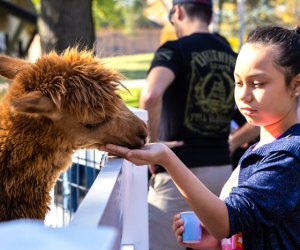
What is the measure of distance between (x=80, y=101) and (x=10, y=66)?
0.52 metres

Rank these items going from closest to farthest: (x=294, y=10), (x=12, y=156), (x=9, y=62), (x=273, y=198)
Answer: (x=273, y=198) → (x=12, y=156) → (x=9, y=62) → (x=294, y=10)

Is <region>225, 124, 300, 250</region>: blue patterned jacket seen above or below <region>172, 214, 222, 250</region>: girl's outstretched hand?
above

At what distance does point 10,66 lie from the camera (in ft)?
8.55

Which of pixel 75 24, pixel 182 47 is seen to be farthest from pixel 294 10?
pixel 182 47

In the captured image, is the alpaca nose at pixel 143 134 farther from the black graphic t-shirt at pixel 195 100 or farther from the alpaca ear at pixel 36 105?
the black graphic t-shirt at pixel 195 100

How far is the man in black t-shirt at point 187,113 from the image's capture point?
11.7 ft

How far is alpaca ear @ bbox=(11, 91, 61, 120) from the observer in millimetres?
2058

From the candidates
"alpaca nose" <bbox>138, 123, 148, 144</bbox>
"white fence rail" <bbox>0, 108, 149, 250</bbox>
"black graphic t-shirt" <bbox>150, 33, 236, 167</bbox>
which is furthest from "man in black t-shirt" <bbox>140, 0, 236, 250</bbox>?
"alpaca nose" <bbox>138, 123, 148, 144</bbox>

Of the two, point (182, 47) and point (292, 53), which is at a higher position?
point (182, 47)

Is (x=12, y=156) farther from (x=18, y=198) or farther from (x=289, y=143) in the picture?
(x=289, y=143)

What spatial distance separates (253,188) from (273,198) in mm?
72

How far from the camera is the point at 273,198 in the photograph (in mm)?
1837

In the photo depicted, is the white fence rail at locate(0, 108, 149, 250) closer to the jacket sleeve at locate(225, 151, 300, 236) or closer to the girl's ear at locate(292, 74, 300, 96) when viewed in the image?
the jacket sleeve at locate(225, 151, 300, 236)

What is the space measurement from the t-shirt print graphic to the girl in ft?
5.19
